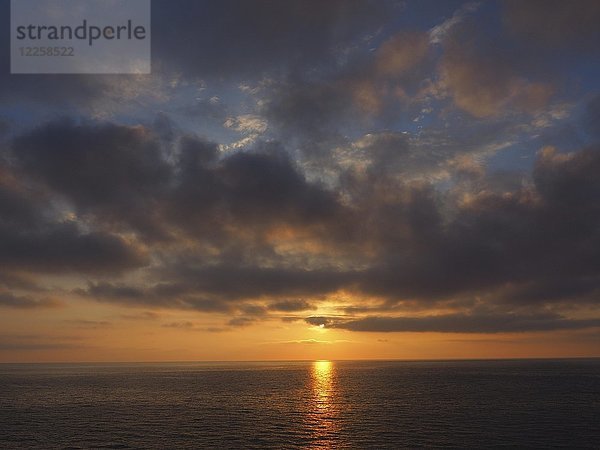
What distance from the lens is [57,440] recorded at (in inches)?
2689

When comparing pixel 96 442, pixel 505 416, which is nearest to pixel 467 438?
pixel 505 416

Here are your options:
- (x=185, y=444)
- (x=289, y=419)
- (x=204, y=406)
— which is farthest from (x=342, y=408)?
(x=185, y=444)

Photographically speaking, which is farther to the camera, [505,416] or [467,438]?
[505,416]

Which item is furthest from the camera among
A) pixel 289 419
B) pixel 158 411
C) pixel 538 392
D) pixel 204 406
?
pixel 538 392

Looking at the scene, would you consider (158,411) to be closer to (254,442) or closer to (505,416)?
(254,442)

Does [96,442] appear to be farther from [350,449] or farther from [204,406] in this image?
[204,406]

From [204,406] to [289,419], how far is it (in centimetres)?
2907

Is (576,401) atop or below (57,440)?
below

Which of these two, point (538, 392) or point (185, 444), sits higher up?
point (185, 444)

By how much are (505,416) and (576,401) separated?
3732 cm

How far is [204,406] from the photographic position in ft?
358

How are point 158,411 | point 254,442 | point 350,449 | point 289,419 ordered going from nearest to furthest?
point 350,449
point 254,442
point 289,419
point 158,411

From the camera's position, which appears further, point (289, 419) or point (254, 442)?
point (289, 419)

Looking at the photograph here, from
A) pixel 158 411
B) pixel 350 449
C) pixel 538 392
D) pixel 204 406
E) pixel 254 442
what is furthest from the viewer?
pixel 538 392
